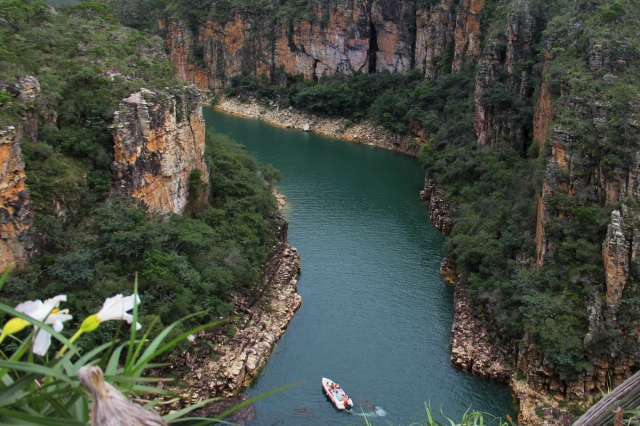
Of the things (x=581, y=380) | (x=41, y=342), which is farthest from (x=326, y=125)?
(x=41, y=342)

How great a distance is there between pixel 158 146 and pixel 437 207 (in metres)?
14.3

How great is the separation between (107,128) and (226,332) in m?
7.05

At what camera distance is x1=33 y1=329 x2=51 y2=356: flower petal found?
292cm

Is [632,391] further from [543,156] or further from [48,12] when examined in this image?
[48,12]

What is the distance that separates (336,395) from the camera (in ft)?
53.6

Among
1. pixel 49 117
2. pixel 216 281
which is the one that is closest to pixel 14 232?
pixel 49 117

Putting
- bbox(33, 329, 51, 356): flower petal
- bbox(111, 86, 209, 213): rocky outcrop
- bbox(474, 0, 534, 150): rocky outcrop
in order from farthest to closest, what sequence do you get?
bbox(474, 0, 534, 150): rocky outcrop → bbox(111, 86, 209, 213): rocky outcrop → bbox(33, 329, 51, 356): flower petal

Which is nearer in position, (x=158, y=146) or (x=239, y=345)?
(x=239, y=345)

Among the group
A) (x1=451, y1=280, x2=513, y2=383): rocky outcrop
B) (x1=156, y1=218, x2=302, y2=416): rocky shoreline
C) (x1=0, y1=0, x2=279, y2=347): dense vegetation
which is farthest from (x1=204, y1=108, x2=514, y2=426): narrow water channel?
(x1=0, y1=0, x2=279, y2=347): dense vegetation

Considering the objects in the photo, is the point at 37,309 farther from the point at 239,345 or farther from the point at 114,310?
the point at 239,345

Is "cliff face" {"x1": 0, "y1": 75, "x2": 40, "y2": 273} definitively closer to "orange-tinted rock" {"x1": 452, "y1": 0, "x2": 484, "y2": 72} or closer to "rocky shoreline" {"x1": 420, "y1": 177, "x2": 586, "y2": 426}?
"rocky shoreline" {"x1": 420, "y1": 177, "x2": 586, "y2": 426}

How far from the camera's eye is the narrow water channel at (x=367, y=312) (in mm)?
16656

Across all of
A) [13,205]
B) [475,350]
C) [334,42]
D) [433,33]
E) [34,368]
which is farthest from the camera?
[334,42]

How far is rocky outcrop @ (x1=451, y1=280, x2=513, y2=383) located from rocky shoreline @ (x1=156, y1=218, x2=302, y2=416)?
5443mm
